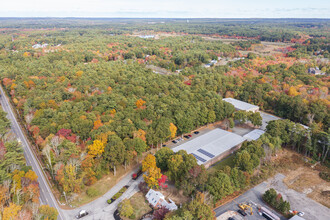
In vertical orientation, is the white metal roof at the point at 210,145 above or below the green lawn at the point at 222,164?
A: above

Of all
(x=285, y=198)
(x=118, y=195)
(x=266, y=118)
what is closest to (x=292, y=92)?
(x=266, y=118)

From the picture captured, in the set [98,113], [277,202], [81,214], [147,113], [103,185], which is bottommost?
[103,185]

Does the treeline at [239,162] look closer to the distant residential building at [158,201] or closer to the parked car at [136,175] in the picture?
the distant residential building at [158,201]

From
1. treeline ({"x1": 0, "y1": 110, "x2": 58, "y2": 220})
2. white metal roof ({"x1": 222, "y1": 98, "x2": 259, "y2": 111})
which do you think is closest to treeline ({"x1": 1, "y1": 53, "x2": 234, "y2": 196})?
treeline ({"x1": 0, "y1": 110, "x2": 58, "y2": 220})

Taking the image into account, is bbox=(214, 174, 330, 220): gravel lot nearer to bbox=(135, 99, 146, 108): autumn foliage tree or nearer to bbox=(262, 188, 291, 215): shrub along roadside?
bbox=(262, 188, 291, 215): shrub along roadside

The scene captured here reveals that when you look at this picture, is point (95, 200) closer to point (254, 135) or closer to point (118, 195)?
point (118, 195)

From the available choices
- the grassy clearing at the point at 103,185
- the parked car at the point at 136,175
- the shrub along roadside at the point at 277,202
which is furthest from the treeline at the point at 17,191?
→ the shrub along roadside at the point at 277,202
